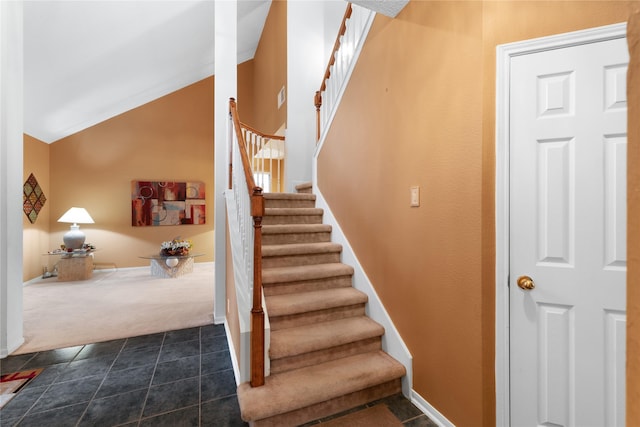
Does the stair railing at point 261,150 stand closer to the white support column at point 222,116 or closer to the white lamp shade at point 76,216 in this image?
the white support column at point 222,116

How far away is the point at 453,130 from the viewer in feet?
5.17

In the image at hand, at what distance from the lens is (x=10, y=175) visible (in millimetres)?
2441

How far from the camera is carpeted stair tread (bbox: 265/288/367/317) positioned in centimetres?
207

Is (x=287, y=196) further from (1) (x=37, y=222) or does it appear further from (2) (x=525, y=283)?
(1) (x=37, y=222)

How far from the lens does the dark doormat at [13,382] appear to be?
1.86 m

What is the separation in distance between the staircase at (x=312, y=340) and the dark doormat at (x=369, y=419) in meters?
0.07

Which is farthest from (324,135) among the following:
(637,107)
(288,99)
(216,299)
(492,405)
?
(637,107)

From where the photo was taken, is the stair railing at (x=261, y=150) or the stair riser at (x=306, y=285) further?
the stair railing at (x=261, y=150)

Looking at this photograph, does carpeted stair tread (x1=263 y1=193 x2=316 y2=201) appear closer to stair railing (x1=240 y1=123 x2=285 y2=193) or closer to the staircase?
stair railing (x1=240 y1=123 x2=285 y2=193)

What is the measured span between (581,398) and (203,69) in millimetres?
7299

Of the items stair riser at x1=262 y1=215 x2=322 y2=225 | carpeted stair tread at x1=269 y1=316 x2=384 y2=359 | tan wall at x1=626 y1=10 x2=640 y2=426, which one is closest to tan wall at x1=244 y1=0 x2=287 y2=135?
stair riser at x1=262 y1=215 x2=322 y2=225

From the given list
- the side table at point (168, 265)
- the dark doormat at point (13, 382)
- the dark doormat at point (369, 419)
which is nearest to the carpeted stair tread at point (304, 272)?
the dark doormat at point (369, 419)

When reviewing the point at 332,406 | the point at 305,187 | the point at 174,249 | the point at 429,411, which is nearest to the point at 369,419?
the point at 332,406

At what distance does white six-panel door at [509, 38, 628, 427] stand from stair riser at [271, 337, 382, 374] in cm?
91
